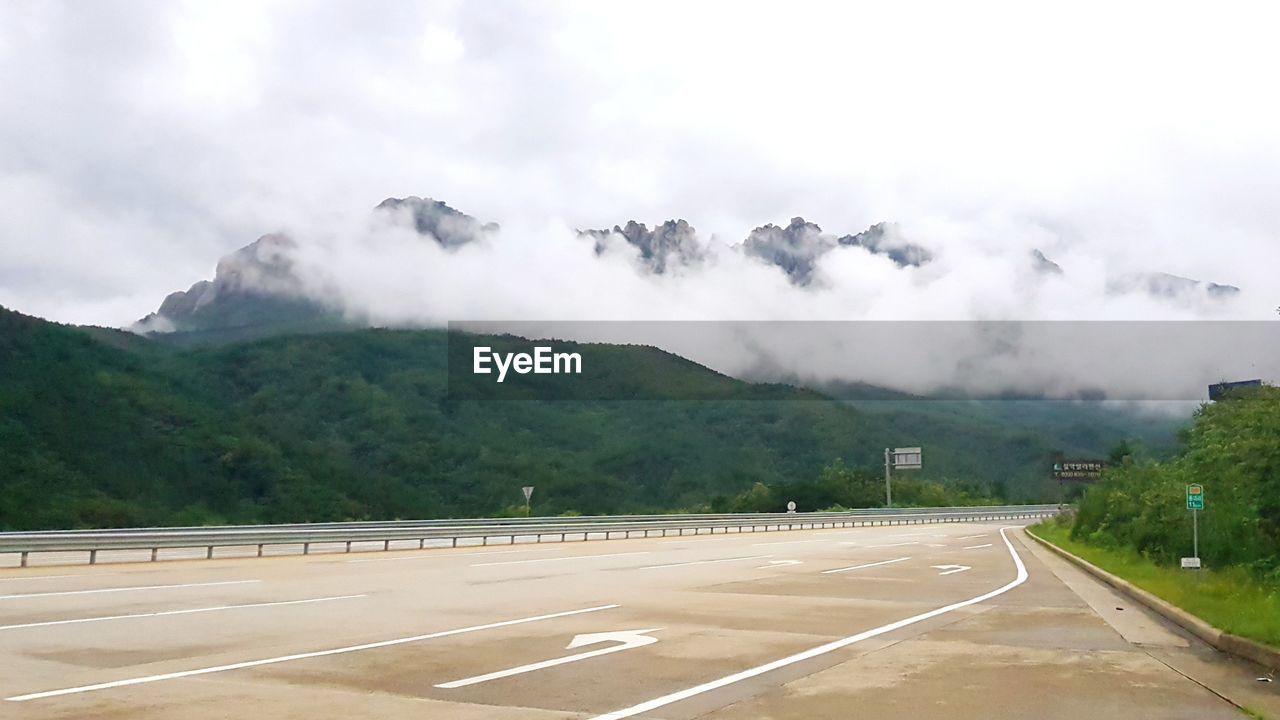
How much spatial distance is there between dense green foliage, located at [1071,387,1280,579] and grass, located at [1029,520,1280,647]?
55 cm

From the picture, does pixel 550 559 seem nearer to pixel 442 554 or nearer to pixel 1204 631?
pixel 442 554

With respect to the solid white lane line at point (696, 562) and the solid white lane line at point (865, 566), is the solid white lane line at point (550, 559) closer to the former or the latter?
the solid white lane line at point (696, 562)

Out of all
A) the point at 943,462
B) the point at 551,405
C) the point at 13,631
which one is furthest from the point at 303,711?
the point at 943,462

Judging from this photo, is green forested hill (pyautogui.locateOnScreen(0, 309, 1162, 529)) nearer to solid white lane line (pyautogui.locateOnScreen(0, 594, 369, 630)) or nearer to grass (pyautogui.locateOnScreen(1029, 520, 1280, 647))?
solid white lane line (pyautogui.locateOnScreen(0, 594, 369, 630))

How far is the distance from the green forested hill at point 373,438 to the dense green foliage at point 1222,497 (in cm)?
4829

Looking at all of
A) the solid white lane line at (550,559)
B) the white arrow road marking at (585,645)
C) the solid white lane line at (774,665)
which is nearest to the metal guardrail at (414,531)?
the solid white lane line at (550,559)

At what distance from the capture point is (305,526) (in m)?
39.0

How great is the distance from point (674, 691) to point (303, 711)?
2.91 meters

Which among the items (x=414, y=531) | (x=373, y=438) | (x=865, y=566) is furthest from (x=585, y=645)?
(x=373, y=438)

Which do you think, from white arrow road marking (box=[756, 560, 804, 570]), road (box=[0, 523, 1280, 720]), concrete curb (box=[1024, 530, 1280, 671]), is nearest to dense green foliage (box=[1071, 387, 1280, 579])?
concrete curb (box=[1024, 530, 1280, 671])

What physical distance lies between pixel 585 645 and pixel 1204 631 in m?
7.08

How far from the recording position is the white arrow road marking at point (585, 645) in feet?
31.2

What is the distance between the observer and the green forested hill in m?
72.1

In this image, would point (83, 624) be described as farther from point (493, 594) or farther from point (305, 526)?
point (305, 526)
